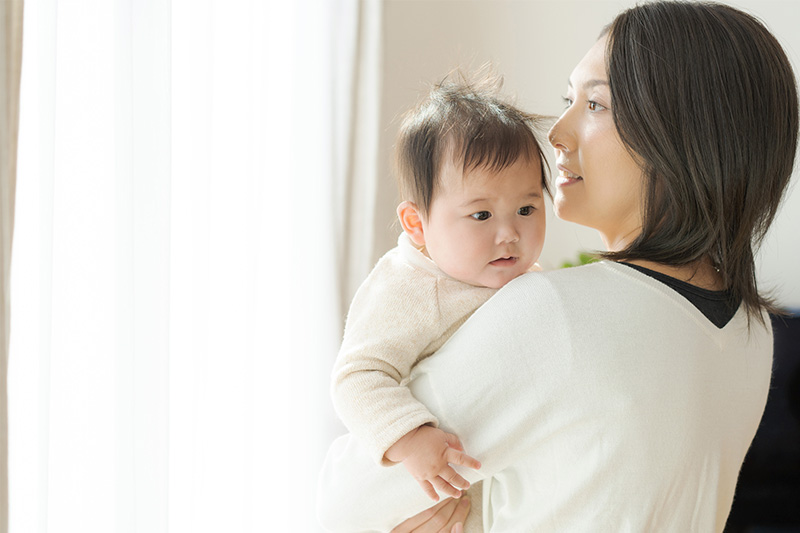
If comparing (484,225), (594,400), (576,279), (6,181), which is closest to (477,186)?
(484,225)

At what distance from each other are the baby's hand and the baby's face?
292 millimetres

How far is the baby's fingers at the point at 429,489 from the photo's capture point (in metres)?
0.89

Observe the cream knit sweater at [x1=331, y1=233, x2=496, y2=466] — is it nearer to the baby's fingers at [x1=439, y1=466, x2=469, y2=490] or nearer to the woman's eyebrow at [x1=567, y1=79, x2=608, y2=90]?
the baby's fingers at [x1=439, y1=466, x2=469, y2=490]

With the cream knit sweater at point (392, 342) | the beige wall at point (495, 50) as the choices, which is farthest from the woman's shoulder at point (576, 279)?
the beige wall at point (495, 50)

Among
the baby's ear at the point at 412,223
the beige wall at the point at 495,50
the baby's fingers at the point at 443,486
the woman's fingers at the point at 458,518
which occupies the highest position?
the beige wall at the point at 495,50

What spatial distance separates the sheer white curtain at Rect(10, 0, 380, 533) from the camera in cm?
143

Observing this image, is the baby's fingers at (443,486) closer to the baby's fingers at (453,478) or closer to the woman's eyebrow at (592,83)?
the baby's fingers at (453,478)

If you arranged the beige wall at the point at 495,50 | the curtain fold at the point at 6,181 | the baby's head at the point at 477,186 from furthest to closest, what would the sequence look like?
the beige wall at the point at 495,50 < the curtain fold at the point at 6,181 < the baby's head at the point at 477,186

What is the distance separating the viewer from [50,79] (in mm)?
1431

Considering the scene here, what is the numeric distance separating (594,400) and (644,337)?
0.31 ft

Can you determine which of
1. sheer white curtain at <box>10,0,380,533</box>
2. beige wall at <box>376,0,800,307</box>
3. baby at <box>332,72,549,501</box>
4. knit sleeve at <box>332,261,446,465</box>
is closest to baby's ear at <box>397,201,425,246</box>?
baby at <box>332,72,549,501</box>

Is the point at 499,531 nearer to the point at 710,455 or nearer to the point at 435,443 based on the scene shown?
the point at 435,443

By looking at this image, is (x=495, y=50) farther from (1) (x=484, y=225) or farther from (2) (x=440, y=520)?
(2) (x=440, y=520)

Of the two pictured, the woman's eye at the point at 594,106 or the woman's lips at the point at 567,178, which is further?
Answer: the woman's lips at the point at 567,178
